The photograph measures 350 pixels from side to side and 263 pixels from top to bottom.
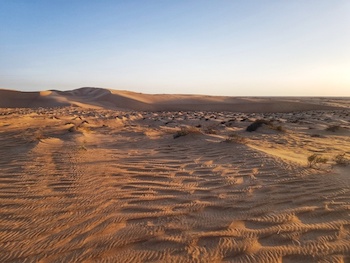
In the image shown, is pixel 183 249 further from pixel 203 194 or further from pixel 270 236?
pixel 203 194

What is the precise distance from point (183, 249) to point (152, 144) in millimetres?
6698

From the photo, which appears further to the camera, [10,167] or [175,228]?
[10,167]

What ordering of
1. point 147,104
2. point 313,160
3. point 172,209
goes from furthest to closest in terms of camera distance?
point 147,104 → point 313,160 → point 172,209

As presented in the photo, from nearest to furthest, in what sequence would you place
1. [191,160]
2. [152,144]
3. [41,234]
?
[41,234], [191,160], [152,144]

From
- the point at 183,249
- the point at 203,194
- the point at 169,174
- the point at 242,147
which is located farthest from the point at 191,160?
the point at 183,249

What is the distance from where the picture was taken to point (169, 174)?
18.5 ft

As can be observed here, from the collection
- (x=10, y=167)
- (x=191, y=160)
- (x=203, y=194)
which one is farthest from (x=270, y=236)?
(x=10, y=167)

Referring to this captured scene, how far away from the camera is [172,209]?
12.9 ft

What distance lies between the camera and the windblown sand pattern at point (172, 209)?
9.59 ft

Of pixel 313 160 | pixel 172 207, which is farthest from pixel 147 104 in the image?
pixel 172 207

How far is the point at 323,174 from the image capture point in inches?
211

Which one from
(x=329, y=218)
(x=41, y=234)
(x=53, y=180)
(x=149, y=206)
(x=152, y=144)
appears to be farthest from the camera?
(x=152, y=144)

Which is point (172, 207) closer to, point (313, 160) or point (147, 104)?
point (313, 160)

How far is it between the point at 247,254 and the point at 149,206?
1592mm
